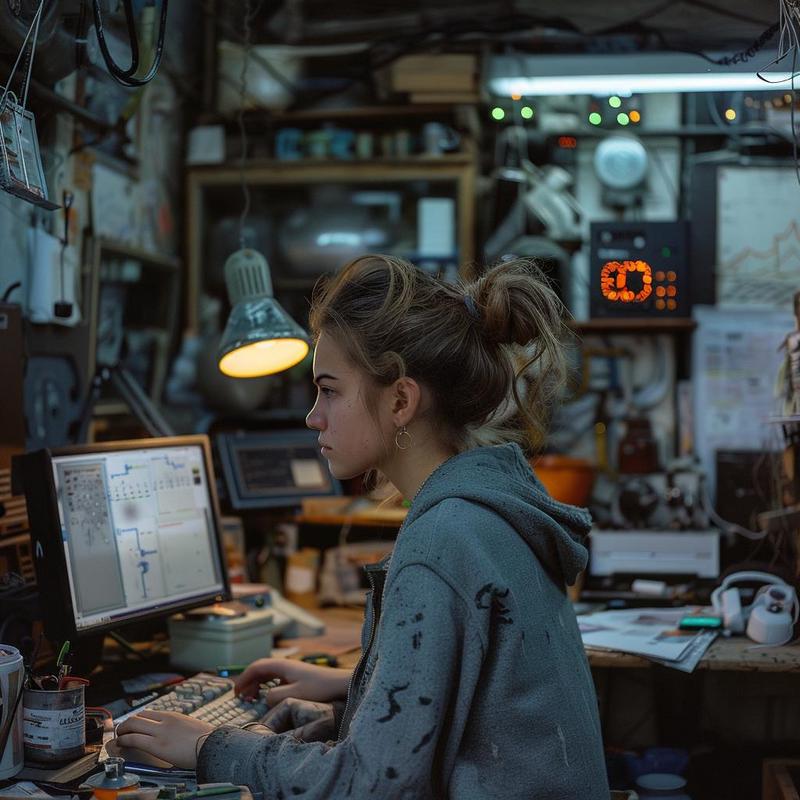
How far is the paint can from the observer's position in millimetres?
1439

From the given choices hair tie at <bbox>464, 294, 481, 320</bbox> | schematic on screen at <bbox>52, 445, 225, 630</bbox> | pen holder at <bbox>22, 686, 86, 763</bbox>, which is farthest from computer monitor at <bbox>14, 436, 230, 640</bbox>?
hair tie at <bbox>464, 294, 481, 320</bbox>

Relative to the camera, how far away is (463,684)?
122 centimetres

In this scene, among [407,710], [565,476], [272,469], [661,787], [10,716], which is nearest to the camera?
[407,710]

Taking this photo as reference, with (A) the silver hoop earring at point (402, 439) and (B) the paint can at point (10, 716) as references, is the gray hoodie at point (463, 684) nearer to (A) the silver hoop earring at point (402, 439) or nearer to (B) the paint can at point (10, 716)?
(A) the silver hoop earring at point (402, 439)

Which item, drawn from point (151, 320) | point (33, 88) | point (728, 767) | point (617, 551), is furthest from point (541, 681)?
point (151, 320)

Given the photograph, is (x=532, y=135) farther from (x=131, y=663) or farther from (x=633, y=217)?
(x=131, y=663)

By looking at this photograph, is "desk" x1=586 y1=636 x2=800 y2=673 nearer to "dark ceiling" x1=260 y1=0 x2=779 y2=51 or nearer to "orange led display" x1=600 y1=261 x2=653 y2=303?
"dark ceiling" x1=260 y1=0 x2=779 y2=51

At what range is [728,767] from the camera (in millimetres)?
3008

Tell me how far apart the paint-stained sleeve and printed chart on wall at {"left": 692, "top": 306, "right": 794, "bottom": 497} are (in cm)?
294

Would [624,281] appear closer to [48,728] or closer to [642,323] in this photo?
[642,323]

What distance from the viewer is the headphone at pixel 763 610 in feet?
7.13

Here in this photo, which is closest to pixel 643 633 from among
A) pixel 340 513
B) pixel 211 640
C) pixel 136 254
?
pixel 211 640

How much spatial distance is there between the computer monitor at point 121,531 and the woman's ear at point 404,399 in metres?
0.71

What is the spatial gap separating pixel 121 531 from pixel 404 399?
787 mm
